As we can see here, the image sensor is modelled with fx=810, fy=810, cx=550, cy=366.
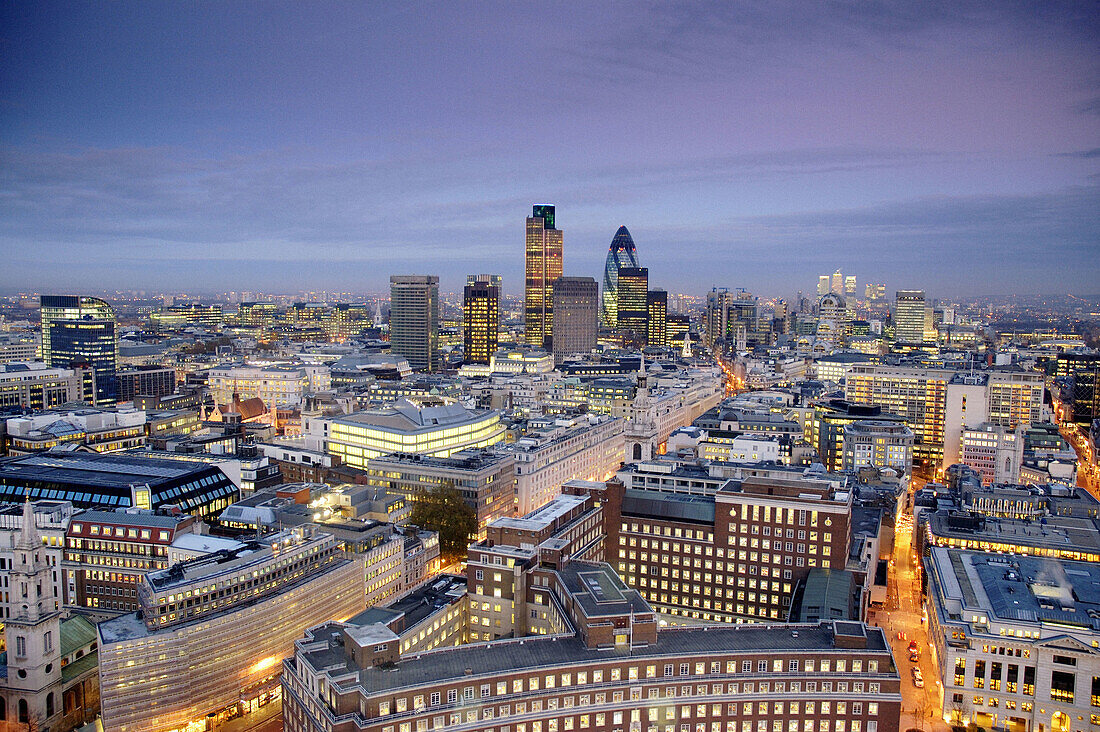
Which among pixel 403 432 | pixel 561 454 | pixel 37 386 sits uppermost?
pixel 37 386

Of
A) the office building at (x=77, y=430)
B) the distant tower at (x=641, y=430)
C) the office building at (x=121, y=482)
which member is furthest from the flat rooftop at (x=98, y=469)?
the distant tower at (x=641, y=430)

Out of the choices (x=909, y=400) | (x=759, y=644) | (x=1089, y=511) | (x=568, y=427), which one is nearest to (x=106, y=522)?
(x=759, y=644)

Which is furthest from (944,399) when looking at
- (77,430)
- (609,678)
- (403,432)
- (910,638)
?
(77,430)

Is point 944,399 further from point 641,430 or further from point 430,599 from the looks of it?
point 430,599

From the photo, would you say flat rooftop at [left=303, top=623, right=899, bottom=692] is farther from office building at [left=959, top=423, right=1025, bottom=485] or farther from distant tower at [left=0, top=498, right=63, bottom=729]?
office building at [left=959, top=423, right=1025, bottom=485]

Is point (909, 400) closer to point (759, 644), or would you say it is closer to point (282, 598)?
point (759, 644)

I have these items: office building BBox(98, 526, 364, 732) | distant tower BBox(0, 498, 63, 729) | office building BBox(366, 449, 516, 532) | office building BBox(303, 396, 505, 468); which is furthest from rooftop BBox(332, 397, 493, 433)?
distant tower BBox(0, 498, 63, 729)
